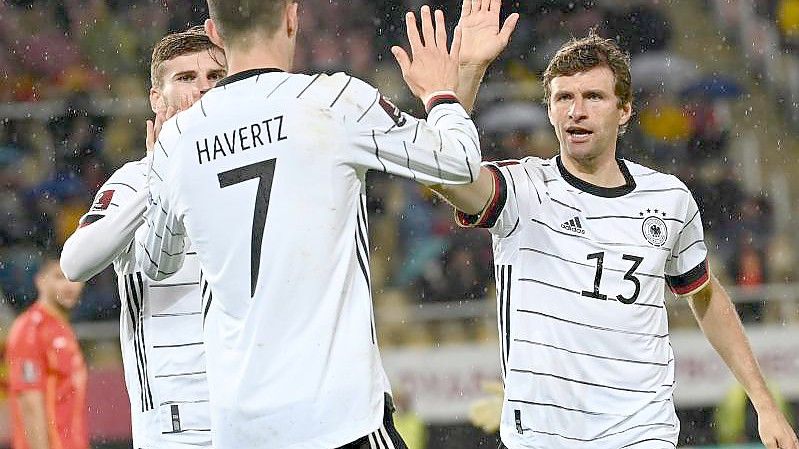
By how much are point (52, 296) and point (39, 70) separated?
651cm

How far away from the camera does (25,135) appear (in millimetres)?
13039

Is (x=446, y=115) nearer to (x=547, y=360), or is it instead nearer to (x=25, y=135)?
(x=547, y=360)

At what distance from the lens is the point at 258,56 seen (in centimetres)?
307

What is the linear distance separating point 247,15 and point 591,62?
1.92m

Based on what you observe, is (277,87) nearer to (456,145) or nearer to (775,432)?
(456,145)

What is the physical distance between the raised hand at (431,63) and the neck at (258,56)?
0.40 metres

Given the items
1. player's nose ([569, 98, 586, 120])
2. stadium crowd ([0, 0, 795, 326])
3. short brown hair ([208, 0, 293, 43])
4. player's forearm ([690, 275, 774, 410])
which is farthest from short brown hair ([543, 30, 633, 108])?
stadium crowd ([0, 0, 795, 326])

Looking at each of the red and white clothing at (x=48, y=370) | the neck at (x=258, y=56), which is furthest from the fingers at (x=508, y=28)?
the red and white clothing at (x=48, y=370)

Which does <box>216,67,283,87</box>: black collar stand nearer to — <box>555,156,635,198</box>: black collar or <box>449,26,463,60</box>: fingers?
<box>449,26,463,60</box>: fingers

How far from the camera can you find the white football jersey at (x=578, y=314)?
4.21 m

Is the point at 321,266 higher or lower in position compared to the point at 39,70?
lower

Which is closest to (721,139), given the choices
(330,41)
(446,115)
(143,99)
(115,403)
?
(330,41)

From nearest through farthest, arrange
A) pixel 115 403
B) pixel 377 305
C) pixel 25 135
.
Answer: pixel 115 403
pixel 377 305
pixel 25 135

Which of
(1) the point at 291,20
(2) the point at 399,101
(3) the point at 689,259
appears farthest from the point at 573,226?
(2) the point at 399,101
